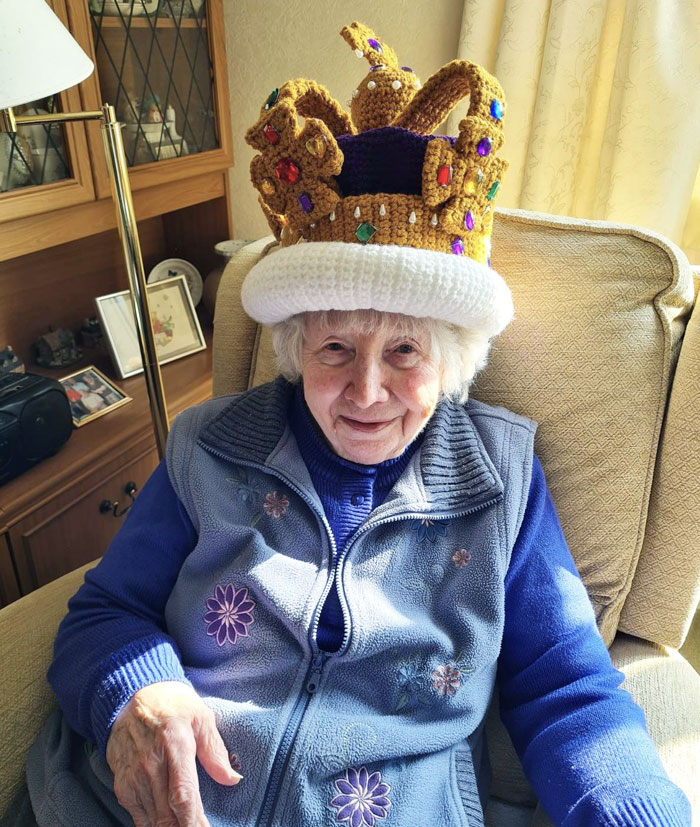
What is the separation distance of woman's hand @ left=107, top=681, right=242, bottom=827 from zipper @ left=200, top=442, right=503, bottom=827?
5 cm

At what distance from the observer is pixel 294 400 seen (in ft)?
3.77

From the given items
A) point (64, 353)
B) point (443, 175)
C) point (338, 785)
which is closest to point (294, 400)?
point (443, 175)

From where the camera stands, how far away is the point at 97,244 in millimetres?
1896

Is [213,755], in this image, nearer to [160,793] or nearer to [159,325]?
[160,793]

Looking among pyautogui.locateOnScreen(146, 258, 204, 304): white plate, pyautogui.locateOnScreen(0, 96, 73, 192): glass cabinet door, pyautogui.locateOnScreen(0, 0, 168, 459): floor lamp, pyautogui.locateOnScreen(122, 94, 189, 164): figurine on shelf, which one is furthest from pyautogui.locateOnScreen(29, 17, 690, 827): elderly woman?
pyautogui.locateOnScreen(146, 258, 204, 304): white plate

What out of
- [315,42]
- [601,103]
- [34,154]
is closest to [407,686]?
[34,154]

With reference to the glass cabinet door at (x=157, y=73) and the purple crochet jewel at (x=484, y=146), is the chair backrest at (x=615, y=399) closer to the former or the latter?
the purple crochet jewel at (x=484, y=146)

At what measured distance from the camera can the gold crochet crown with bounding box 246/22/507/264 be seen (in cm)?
89

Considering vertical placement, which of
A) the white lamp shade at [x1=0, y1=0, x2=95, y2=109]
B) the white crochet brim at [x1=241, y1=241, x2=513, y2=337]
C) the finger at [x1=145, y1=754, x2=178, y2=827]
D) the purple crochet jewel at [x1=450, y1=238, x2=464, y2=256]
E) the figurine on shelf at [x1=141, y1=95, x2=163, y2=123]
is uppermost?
the white lamp shade at [x1=0, y1=0, x2=95, y2=109]

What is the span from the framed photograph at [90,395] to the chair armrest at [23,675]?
57cm

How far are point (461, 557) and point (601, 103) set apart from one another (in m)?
1.15

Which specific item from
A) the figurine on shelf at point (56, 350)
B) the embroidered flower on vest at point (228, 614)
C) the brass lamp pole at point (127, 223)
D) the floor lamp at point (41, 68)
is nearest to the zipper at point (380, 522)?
the embroidered flower on vest at point (228, 614)

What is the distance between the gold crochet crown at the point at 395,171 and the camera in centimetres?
89

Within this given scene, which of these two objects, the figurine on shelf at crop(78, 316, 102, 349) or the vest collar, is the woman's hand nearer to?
the vest collar
